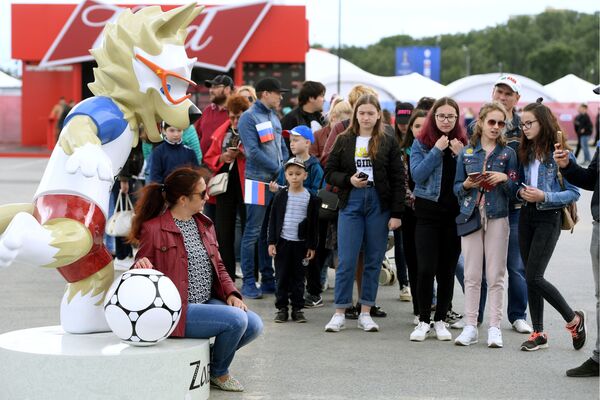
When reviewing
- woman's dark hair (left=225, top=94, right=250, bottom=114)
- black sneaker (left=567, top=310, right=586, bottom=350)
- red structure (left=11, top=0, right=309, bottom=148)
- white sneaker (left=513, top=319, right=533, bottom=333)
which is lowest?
white sneaker (left=513, top=319, right=533, bottom=333)

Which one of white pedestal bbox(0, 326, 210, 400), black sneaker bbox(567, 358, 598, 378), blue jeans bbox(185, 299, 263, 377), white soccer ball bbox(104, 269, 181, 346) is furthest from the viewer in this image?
black sneaker bbox(567, 358, 598, 378)

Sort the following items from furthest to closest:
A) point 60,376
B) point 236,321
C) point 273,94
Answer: point 273,94 < point 236,321 < point 60,376

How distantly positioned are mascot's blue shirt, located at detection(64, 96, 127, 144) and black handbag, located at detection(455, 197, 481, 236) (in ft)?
9.21

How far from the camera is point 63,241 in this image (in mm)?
5449

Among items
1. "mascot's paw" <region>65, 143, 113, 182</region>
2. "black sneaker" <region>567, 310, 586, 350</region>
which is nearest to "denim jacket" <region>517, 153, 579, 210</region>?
"black sneaker" <region>567, 310, 586, 350</region>

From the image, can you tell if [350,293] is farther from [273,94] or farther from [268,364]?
[273,94]

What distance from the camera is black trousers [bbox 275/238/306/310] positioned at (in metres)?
8.20

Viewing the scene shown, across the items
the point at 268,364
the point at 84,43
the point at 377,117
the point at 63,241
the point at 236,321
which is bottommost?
the point at 268,364

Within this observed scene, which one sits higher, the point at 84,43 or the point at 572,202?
the point at 84,43

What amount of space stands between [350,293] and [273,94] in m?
2.29

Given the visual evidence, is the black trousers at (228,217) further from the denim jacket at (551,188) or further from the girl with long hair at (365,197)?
the denim jacket at (551,188)

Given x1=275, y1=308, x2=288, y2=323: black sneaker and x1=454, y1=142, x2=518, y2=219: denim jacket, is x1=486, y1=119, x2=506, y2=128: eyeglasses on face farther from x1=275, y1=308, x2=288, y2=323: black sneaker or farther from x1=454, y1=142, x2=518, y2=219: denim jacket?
x1=275, y1=308, x2=288, y2=323: black sneaker

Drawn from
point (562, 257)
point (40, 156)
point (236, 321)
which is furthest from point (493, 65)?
point (236, 321)

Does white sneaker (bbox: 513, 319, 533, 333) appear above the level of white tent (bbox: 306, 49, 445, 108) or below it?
below
